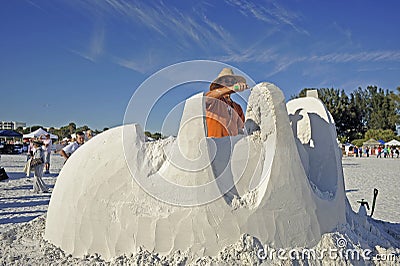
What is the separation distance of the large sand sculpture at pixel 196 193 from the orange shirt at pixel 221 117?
26 centimetres

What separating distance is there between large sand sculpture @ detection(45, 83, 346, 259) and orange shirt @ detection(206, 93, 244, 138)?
0.87ft

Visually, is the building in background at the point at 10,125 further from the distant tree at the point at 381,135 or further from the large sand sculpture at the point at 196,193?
the large sand sculpture at the point at 196,193

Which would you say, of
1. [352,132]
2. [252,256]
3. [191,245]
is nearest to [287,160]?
[252,256]

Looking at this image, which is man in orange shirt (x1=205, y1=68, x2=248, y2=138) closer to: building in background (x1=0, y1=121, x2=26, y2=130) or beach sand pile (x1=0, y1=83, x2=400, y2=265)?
beach sand pile (x1=0, y1=83, x2=400, y2=265)

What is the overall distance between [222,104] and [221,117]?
0.16 meters

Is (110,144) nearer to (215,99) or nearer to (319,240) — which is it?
(215,99)

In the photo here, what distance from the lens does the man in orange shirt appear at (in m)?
4.57

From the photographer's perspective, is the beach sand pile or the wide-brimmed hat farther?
the wide-brimmed hat

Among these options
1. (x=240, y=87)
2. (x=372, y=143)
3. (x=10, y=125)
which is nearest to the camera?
(x=240, y=87)

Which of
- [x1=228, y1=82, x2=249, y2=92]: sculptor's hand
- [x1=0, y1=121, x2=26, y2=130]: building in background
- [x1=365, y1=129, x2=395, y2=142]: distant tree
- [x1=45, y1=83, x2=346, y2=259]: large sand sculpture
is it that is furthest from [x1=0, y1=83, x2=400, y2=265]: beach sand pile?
[x1=0, y1=121, x2=26, y2=130]: building in background

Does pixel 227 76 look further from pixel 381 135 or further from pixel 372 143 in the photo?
pixel 381 135

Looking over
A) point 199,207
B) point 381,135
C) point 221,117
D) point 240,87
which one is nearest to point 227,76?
point 240,87

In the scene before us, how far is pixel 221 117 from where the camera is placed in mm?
4719

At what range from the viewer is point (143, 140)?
4516mm
